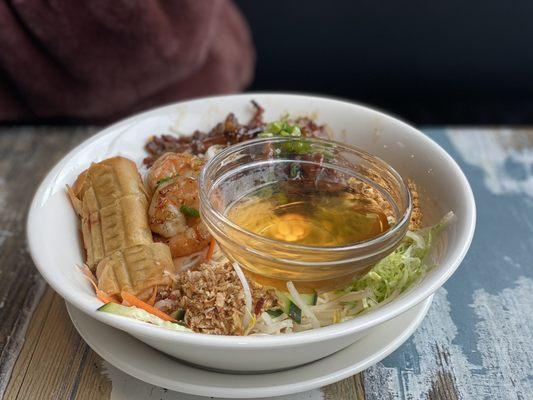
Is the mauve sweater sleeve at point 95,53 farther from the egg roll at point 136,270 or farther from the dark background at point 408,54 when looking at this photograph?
the egg roll at point 136,270

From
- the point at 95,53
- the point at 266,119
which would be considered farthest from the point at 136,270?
the point at 95,53

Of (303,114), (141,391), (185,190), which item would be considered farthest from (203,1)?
(141,391)

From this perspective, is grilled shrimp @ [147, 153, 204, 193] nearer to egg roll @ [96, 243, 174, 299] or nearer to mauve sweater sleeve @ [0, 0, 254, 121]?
egg roll @ [96, 243, 174, 299]

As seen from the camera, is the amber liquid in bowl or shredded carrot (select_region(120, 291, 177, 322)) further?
the amber liquid in bowl

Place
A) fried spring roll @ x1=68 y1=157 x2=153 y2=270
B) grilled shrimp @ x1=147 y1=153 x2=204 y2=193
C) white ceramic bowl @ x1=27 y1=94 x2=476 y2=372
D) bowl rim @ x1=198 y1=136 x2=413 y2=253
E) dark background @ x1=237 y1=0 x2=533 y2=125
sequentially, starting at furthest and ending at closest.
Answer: dark background @ x1=237 y1=0 x2=533 y2=125 → grilled shrimp @ x1=147 y1=153 x2=204 y2=193 → fried spring roll @ x1=68 y1=157 x2=153 y2=270 → bowl rim @ x1=198 y1=136 x2=413 y2=253 → white ceramic bowl @ x1=27 y1=94 x2=476 y2=372

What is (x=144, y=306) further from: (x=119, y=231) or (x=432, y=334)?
(x=432, y=334)

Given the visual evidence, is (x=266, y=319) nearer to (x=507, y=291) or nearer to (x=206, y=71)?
(x=507, y=291)

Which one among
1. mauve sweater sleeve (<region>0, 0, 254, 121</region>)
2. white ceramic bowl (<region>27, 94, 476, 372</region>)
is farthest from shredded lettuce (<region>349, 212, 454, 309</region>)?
mauve sweater sleeve (<region>0, 0, 254, 121</region>)

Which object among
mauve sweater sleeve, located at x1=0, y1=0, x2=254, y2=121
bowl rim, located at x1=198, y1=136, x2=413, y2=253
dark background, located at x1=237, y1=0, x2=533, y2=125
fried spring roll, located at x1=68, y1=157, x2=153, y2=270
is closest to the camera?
bowl rim, located at x1=198, y1=136, x2=413, y2=253
